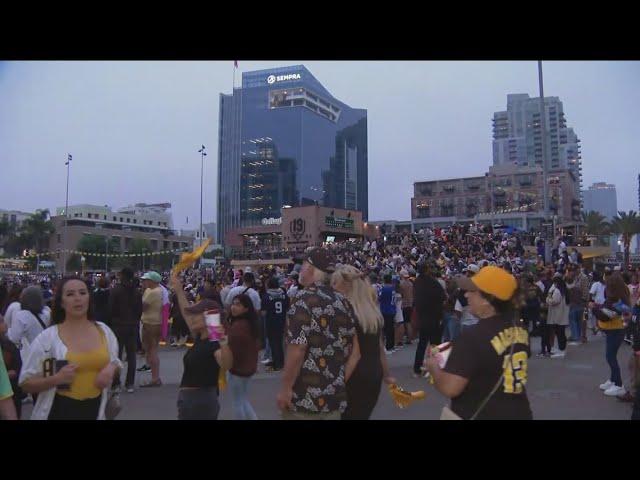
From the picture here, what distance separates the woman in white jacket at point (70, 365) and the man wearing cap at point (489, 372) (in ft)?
6.59

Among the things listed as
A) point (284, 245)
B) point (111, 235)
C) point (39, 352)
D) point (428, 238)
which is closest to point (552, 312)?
point (39, 352)

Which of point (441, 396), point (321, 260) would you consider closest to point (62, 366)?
point (321, 260)

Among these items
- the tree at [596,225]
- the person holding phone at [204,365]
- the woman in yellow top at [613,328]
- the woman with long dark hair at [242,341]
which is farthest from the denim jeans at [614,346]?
the tree at [596,225]

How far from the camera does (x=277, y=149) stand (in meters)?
134

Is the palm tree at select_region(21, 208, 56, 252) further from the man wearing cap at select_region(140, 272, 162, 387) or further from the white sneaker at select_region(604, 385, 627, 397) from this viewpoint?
the white sneaker at select_region(604, 385, 627, 397)

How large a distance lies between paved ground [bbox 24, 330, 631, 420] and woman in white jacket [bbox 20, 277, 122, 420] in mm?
3415

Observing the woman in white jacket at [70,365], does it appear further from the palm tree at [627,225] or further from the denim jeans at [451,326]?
the palm tree at [627,225]

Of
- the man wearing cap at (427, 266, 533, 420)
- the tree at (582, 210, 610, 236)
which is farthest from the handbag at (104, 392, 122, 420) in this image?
the tree at (582, 210, 610, 236)

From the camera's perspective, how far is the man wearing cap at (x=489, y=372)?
2740 millimetres

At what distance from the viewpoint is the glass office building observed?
436ft

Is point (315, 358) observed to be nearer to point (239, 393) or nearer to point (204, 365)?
point (204, 365)

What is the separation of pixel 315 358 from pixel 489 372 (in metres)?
1.13

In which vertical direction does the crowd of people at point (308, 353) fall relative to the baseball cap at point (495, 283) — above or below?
below
